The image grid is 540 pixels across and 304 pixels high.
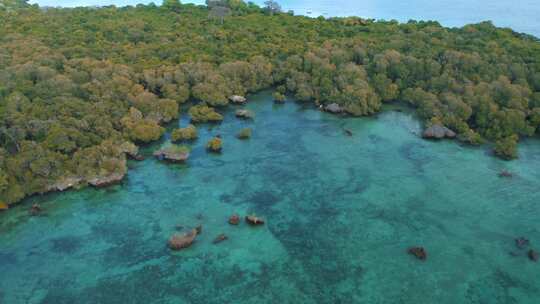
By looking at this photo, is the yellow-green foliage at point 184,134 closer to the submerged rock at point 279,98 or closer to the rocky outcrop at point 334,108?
the submerged rock at point 279,98

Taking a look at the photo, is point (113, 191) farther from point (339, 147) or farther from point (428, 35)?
point (428, 35)

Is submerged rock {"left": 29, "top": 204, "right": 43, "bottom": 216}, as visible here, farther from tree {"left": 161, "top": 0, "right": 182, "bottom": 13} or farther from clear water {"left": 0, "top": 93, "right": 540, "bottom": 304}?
tree {"left": 161, "top": 0, "right": 182, "bottom": 13}

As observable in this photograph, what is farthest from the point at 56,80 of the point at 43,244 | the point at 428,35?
the point at 428,35

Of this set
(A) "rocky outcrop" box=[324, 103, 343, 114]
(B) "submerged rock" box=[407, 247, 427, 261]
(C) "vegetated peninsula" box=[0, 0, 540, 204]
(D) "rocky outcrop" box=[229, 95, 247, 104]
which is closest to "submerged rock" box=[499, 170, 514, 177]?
(C) "vegetated peninsula" box=[0, 0, 540, 204]

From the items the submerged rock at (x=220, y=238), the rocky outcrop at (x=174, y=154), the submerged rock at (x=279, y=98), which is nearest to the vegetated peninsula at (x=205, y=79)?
the submerged rock at (x=279, y=98)

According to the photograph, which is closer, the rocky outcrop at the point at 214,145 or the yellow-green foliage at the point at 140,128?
the rocky outcrop at the point at 214,145
